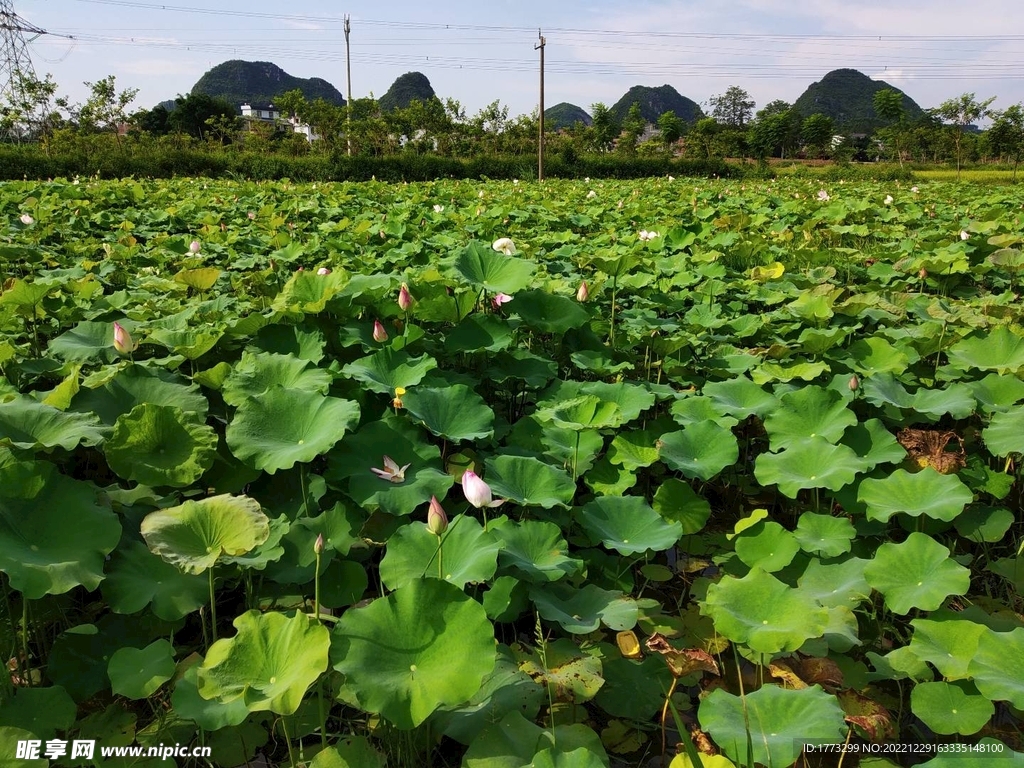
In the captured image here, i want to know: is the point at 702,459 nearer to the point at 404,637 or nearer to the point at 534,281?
the point at 404,637

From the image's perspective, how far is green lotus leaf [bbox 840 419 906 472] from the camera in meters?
1.64

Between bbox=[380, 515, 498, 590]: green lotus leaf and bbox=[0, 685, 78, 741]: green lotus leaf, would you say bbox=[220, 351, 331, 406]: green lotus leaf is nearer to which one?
bbox=[380, 515, 498, 590]: green lotus leaf

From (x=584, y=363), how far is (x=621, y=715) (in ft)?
3.97

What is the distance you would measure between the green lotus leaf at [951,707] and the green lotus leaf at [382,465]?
95 centimetres

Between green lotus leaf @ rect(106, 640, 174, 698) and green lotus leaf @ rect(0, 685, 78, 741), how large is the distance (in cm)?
7

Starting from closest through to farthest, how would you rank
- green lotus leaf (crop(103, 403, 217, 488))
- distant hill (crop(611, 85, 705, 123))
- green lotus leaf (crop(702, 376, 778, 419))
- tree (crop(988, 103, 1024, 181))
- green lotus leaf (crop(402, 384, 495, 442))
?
green lotus leaf (crop(103, 403, 217, 488)) → green lotus leaf (crop(402, 384, 495, 442)) → green lotus leaf (crop(702, 376, 778, 419)) → tree (crop(988, 103, 1024, 181)) → distant hill (crop(611, 85, 705, 123))

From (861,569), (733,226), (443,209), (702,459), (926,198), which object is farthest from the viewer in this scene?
(926,198)

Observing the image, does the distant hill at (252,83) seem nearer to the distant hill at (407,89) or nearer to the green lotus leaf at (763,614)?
the distant hill at (407,89)

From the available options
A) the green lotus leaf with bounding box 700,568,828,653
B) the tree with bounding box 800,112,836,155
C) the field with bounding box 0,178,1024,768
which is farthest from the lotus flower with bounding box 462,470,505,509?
the tree with bounding box 800,112,836,155

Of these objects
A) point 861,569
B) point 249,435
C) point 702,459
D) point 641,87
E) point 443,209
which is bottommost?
point 861,569

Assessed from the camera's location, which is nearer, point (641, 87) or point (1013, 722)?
point (1013, 722)

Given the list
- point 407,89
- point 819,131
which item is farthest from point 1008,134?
point 407,89

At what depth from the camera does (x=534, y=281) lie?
8.76 ft

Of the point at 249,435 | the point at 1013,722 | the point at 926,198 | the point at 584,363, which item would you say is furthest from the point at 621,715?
the point at 926,198
